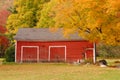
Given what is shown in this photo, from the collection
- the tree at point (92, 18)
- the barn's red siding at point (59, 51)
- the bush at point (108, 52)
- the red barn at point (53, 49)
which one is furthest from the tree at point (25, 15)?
the tree at point (92, 18)

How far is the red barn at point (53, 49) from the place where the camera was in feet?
176

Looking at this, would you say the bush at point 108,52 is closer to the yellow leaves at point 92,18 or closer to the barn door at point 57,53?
the barn door at point 57,53

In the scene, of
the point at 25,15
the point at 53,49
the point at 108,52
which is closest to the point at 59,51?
the point at 53,49

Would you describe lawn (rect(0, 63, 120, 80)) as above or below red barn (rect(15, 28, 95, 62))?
below

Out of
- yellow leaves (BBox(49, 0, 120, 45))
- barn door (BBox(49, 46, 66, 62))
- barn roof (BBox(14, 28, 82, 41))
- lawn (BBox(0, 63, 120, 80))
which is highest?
yellow leaves (BBox(49, 0, 120, 45))

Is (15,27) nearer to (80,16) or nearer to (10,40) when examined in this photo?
(10,40)

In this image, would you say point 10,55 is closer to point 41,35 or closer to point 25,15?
point 41,35

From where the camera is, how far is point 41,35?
56125 mm

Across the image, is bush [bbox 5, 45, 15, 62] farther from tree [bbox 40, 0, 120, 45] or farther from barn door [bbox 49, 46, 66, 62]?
tree [bbox 40, 0, 120, 45]

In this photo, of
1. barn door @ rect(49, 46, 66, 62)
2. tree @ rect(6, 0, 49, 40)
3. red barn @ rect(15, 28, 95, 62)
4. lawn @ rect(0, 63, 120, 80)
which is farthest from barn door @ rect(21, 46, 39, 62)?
lawn @ rect(0, 63, 120, 80)

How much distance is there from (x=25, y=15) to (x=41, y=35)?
47.9 feet

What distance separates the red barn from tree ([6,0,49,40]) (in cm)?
1486

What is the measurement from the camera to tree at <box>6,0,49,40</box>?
2751 inches

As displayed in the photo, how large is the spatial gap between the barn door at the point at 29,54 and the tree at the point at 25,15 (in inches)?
617
